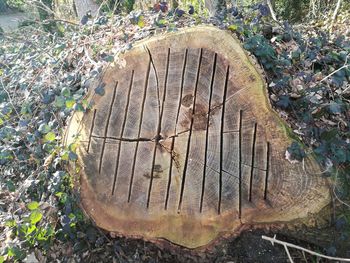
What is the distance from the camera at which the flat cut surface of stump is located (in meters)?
1.85

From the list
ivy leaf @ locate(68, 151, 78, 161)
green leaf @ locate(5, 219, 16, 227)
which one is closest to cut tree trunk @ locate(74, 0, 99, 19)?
ivy leaf @ locate(68, 151, 78, 161)

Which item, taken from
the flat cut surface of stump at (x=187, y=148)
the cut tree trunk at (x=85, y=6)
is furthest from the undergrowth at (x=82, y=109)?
the cut tree trunk at (x=85, y=6)

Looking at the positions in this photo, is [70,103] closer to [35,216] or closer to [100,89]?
[100,89]

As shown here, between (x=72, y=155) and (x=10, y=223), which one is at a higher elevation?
(x=72, y=155)

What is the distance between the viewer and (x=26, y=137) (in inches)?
83.3

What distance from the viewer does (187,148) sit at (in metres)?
1.92

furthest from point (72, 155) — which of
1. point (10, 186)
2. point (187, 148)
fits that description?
point (187, 148)

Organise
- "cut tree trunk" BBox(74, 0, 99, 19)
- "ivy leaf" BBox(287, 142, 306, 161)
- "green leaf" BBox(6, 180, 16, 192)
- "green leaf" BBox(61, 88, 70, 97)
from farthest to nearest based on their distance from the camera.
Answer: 1. "cut tree trunk" BBox(74, 0, 99, 19)
2. "green leaf" BBox(6, 180, 16, 192)
3. "green leaf" BBox(61, 88, 70, 97)
4. "ivy leaf" BBox(287, 142, 306, 161)

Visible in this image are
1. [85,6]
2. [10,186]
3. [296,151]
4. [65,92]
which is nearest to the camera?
[296,151]

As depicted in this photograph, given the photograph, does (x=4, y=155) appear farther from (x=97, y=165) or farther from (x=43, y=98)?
(x=97, y=165)

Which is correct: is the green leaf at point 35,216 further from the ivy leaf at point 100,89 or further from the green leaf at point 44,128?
the ivy leaf at point 100,89

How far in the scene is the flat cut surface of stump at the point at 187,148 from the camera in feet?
6.07

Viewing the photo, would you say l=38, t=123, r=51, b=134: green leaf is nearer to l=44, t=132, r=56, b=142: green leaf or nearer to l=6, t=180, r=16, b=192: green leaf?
l=44, t=132, r=56, b=142: green leaf

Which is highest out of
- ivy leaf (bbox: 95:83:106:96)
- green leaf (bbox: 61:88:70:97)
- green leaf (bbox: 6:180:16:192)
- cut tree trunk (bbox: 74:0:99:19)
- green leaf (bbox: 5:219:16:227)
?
green leaf (bbox: 61:88:70:97)
